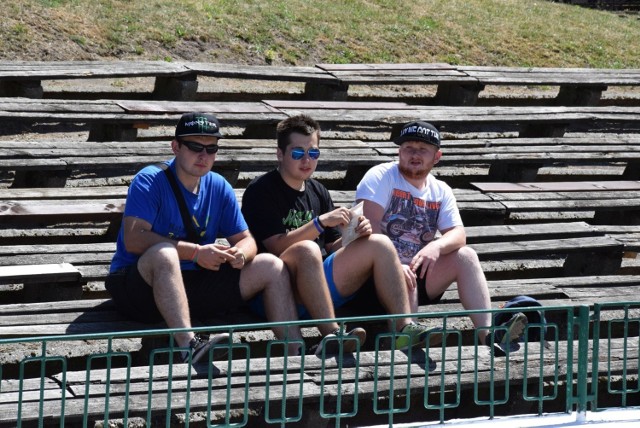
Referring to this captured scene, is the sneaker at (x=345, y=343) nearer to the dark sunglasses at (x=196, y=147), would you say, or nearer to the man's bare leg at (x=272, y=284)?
the man's bare leg at (x=272, y=284)

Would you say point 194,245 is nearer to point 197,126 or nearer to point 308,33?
point 197,126

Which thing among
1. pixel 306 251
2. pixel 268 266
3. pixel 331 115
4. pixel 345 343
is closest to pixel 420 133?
pixel 306 251

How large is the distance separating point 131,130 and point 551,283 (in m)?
3.19

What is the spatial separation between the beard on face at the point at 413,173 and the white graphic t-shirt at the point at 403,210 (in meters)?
0.03

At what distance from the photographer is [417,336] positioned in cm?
536

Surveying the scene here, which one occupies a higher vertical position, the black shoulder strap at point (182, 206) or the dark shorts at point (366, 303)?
the black shoulder strap at point (182, 206)

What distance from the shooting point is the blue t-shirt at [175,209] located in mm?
5406

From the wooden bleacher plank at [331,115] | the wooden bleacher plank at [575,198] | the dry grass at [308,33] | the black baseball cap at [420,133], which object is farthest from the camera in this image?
the dry grass at [308,33]

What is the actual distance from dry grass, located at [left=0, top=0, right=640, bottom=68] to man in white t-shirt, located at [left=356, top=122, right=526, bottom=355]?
18.5ft

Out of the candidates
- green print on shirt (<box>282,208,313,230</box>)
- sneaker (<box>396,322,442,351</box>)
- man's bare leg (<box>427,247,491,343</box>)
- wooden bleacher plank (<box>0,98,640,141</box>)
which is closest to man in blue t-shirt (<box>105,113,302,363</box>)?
green print on shirt (<box>282,208,313,230</box>)

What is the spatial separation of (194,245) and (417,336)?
110cm

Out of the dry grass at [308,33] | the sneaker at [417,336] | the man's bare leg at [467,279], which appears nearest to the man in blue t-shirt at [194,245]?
the sneaker at [417,336]

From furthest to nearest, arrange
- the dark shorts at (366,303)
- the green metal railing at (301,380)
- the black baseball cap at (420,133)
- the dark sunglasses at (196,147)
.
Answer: the black baseball cap at (420,133) < the dark shorts at (366,303) < the dark sunglasses at (196,147) < the green metal railing at (301,380)

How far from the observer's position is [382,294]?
5.58 meters
